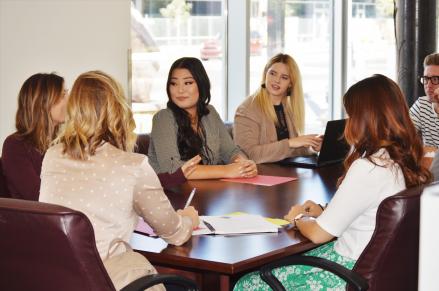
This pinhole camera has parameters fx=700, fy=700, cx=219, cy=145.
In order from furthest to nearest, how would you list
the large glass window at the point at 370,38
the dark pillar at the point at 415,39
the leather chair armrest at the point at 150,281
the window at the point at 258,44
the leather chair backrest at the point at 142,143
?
the large glass window at the point at 370,38 < the window at the point at 258,44 < the dark pillar at the point at 415,39 < the leather chair backrest at the point at 142,143 < the leather chair armrest at the point at 150,281

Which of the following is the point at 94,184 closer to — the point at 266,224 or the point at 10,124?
the point at 266,224

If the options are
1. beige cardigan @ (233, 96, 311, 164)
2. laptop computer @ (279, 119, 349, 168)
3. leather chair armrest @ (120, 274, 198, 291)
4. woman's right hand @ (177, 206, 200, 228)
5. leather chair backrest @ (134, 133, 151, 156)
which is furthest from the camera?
beige cardigan @ (233, 96, 311, 164)

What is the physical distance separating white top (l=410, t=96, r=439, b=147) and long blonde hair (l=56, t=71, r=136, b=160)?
2.87 meters

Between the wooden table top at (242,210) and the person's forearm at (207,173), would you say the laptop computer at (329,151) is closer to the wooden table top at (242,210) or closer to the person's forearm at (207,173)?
the wooden table top at (242,210)

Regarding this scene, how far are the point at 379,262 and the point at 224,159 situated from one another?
2.00m

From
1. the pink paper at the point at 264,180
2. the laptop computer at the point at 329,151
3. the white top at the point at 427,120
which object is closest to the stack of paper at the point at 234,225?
the pink paper at the point at 264,180

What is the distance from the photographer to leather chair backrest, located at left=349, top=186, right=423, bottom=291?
6.61 feet

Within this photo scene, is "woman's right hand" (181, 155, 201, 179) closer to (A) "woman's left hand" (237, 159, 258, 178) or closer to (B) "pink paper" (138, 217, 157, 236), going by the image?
(A) "woman's left hand" (237, 159, 258, 178)

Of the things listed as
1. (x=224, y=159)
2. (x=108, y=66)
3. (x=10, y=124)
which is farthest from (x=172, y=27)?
(x=224, y=159)

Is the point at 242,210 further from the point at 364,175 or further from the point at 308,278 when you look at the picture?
the point at 364,175

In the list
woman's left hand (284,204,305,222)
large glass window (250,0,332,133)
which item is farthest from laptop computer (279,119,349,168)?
large glass window (250,0,332,133)

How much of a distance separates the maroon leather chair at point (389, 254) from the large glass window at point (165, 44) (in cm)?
407

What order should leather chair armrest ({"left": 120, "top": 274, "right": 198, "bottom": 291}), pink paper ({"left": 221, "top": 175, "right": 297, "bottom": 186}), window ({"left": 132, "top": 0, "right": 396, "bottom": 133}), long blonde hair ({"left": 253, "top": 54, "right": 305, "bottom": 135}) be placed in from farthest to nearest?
window ({"left": 132, "top": 0, "right": 396, "bottom": 133})
long blonde hair ({"left": 253, "top": 54, "right": 305, "bottom": 135})
pink paper ({"left": 221, "top": 175, "right": 297, "bottom": 186})
leather chair armrest ({"left": 120, "top": 274, "right": 198, "bottom": 291})

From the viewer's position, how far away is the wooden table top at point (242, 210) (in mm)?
2057
